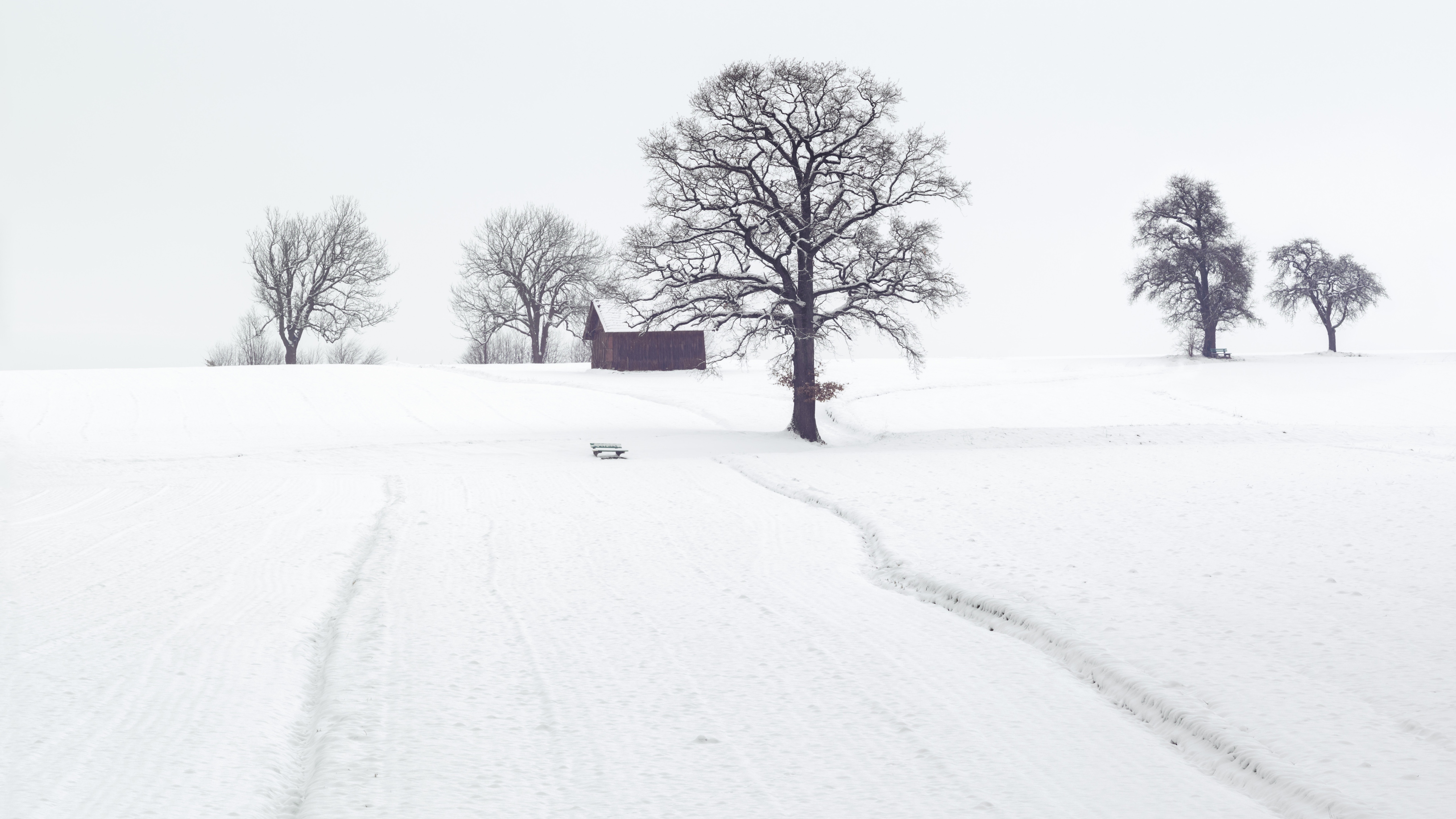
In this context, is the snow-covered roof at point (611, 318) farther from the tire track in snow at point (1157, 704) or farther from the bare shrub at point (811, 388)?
the tire track in snow at point (1157, 704)

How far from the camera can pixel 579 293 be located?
70375mm

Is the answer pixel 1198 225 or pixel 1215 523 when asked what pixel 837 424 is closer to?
pixel 1215 523

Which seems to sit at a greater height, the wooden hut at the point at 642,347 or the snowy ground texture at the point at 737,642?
the wooden hut at the point at 642,347

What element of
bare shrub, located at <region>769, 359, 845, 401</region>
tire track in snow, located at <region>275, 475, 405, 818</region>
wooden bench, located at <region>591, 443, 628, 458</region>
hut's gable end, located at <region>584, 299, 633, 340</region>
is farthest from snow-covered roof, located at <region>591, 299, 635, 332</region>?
tire track in snow, located at <region>275, 475, 405, 818</region>

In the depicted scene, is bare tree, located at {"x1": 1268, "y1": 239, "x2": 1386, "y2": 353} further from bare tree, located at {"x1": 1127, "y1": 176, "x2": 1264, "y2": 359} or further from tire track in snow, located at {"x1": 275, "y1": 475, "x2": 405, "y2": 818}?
tire track in snow, located at {"x1": 275, "y1": 475, "x2": 405, "y2": 818}

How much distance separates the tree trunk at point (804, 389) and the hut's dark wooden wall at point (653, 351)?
25.7 m

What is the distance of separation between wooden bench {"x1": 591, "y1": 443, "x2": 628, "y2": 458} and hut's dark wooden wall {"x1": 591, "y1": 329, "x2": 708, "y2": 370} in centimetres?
3121

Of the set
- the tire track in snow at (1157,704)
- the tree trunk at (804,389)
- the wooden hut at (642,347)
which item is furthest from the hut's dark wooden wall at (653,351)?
the tire track in snow at (1157,704)

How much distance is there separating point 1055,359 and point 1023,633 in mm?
64642

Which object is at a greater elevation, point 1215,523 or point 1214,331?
point 1214,331

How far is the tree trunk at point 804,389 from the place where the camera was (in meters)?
29.6

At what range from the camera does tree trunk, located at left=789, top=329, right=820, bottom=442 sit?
29578mm

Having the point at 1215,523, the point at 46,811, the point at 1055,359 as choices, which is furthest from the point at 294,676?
the point at 1055,359

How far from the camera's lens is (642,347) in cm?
5653
